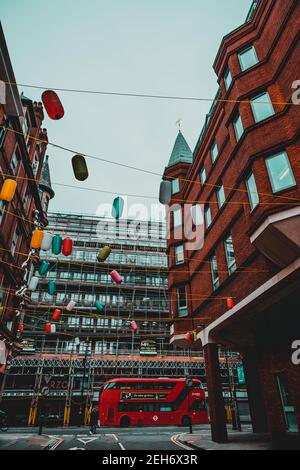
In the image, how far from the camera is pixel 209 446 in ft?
38.6

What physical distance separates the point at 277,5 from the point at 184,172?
10.8 m

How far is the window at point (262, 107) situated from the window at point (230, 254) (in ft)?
16.2

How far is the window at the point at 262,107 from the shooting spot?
1051 cm

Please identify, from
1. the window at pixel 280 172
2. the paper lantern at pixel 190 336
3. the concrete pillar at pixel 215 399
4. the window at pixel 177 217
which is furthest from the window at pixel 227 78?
the concrete pillar at pixel 215 399

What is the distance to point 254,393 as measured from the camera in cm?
1741

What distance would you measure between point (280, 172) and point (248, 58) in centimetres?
604

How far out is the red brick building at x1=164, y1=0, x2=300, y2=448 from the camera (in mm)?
9039

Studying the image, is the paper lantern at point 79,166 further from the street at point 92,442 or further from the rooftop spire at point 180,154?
the rooftop spire at point 180,154

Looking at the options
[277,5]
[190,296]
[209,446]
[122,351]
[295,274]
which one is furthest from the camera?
[122,351]

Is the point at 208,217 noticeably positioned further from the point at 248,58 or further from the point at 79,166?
the point at 79,166

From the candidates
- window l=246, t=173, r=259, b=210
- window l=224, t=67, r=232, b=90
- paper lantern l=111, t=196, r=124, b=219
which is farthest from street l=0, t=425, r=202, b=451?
window l=224, t=67, r=232, b=90

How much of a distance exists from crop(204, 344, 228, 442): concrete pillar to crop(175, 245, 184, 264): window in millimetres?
5469
